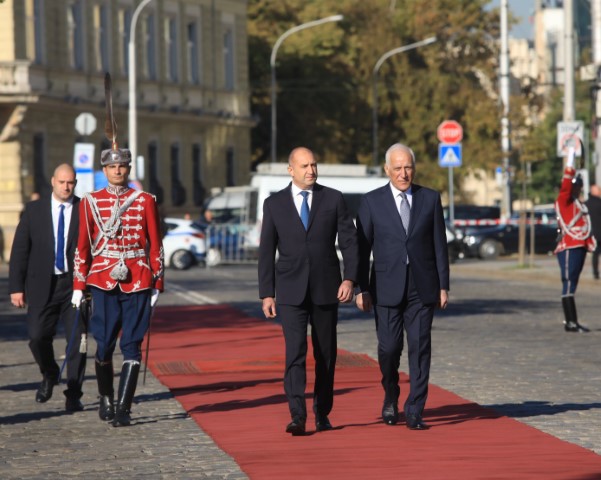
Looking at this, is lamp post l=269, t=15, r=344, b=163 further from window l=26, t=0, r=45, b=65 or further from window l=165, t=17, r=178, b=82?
window l=26, t=0, r=45, b=65

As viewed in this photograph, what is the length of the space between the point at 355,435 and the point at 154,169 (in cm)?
5594

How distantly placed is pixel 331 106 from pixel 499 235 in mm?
28507

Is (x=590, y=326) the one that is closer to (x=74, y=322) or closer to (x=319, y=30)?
(x=74, y=322)

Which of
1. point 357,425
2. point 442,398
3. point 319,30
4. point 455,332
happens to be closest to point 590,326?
point 455,332

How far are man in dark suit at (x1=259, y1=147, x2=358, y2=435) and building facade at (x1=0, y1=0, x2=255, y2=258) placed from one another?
4318 centimetres

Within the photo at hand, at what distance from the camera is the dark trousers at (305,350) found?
11766mm

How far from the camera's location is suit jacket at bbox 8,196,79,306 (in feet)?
45.9

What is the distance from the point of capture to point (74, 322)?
1377 cm

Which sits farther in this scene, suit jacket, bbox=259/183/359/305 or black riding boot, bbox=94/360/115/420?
black riding boot, bbox=94/360/115/420

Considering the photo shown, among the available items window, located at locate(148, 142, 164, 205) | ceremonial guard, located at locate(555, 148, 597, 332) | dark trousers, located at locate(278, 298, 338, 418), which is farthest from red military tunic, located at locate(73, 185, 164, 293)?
window, located at locate(148, 142, 164, 205)

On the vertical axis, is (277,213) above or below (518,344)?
above

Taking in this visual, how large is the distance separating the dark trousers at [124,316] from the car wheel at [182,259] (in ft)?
112

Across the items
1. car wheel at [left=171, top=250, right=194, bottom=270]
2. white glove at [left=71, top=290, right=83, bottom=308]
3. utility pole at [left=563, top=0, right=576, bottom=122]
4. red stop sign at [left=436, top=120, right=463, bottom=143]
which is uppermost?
utility pole at [left=563, top=0, right=576, bottom=122]

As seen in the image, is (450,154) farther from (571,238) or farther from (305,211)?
(305,211)
